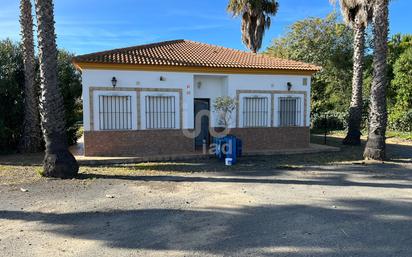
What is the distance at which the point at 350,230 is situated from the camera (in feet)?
16.7

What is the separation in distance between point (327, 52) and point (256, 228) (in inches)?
982

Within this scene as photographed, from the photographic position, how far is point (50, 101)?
884cm

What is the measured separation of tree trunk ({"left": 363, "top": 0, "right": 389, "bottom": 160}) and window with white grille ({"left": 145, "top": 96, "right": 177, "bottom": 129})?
7.18 metres

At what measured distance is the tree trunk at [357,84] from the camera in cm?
1556

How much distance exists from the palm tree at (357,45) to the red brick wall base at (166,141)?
299 cm

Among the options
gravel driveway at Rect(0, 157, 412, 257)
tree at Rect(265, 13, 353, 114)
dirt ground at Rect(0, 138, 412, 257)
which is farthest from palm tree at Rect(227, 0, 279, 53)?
gravel driveway at Rect(0, 157, 412, 257)

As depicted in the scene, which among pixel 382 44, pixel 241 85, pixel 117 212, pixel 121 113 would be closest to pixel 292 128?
pixel 241 85

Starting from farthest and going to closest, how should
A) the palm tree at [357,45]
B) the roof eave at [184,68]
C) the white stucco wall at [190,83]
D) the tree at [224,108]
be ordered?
the palm tree at [357,45], the tree at [224,108], the white stucco wall at [190,83], the roof eave at [184,68]

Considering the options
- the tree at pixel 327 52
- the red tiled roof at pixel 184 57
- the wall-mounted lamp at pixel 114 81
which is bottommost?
the wall-mounted lamp at pixel 114 81

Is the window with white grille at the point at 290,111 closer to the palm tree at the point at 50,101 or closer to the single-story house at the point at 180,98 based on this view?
the single-story house at the point at 180,98

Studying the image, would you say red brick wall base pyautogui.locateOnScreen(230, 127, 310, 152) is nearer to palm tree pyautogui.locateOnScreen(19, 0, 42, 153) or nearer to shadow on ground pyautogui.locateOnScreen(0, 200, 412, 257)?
shadow on ground pyautogui.locateOnScreen(0, 200, 412, 257)

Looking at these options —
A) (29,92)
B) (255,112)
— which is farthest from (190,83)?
(29,92)

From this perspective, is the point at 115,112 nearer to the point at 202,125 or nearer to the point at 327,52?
the point at 202,125

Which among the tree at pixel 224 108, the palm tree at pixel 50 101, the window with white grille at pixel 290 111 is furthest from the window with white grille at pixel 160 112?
the window with white grille at pixel 290 111
